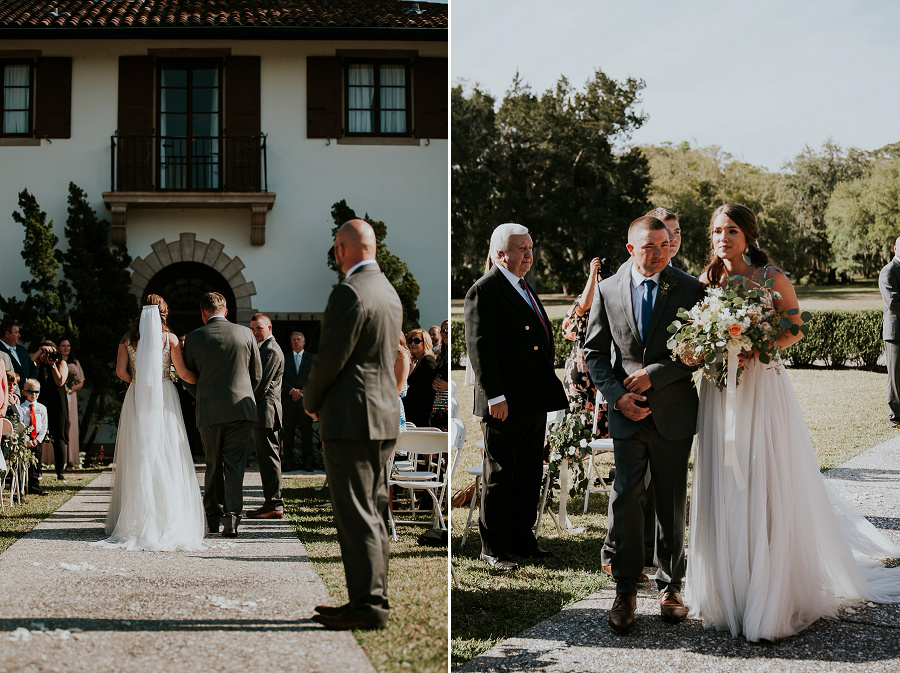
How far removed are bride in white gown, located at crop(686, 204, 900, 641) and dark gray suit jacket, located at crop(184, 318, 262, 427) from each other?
3.72m

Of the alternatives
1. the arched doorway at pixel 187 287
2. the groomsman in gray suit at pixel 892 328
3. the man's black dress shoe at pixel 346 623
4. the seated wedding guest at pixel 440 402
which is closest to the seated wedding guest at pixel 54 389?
the arched doorway at pixel 187 287

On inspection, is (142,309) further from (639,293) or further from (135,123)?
(135,123)

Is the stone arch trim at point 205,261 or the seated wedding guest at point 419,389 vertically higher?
the stone arch trim at point 205,261

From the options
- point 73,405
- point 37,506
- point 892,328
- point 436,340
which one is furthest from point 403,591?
point 73,405

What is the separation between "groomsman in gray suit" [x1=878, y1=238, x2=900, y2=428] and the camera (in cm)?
663

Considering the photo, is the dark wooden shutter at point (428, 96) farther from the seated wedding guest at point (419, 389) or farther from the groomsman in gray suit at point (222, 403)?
the groomsman in gray suit at point (222, 403)

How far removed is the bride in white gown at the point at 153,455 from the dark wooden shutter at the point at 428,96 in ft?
27.3

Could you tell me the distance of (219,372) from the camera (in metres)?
7.18

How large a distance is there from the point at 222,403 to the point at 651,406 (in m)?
3.68

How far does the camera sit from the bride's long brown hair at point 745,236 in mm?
4566

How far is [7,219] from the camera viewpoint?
1454 centimetres

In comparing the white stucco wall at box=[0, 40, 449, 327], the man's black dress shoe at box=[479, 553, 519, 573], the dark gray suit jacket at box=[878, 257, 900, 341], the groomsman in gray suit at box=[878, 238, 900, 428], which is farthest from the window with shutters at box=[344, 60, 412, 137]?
the man's black dress shoe at box=[479, 553, 519, 573]

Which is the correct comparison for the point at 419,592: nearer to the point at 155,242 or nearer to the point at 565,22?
the point at 155,242

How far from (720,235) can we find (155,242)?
38.7ft
